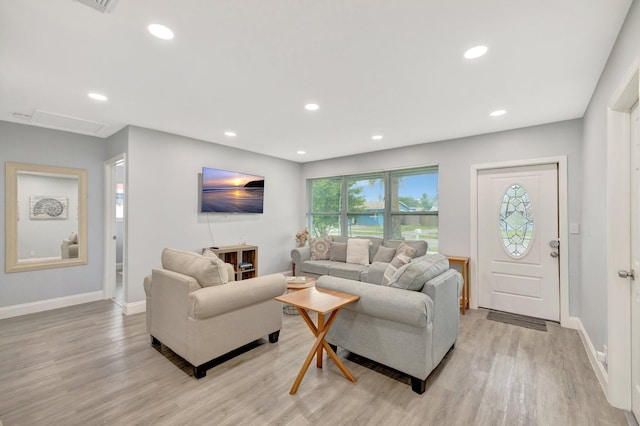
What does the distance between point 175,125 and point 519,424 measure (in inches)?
178

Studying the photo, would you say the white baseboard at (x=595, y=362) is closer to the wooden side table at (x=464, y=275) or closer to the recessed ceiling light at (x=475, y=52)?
the wooden side table at (x=464, y=275)

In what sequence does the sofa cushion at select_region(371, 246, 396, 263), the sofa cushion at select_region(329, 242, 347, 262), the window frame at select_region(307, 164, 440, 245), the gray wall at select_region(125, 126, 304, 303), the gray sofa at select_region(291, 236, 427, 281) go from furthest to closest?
1. the sofa cushion at select_region(329, 242, 347, 262)
2. the window frame at select_region(307, 164, 440, 245)
3. the sofa cushion at select_region(371, 246, 396, 263)
4. the gray sofa at select_region(291, 236, 427, 281)
5. the gray wall at select_region(125, 126, 304, 303)

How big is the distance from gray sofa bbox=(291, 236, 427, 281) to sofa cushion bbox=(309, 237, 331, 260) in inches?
2.9

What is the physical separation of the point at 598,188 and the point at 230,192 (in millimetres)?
4624

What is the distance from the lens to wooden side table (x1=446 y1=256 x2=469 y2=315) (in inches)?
156

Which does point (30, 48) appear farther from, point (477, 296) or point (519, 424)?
point (477, 296)

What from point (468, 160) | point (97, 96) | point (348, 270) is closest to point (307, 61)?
point (97, 96)

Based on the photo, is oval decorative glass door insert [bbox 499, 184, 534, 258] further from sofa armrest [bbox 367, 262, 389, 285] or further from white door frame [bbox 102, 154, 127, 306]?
white door frame [bbox 102, 154, 127, 306]

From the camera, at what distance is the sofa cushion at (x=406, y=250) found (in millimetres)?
4371

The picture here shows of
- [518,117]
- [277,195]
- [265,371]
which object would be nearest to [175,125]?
[277,195]

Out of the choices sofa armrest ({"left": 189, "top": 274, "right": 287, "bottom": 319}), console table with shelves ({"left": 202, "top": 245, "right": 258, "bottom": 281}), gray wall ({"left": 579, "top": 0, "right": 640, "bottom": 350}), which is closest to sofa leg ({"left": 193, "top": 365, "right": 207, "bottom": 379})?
sofa armrest ({"left": 189, "top": 274, "right": 287, "bottom": 319})

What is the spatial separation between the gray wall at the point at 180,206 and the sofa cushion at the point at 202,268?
1518mm

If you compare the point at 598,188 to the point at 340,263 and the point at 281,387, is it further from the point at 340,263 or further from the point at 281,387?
the point at 340,263

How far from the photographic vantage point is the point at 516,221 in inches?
154
